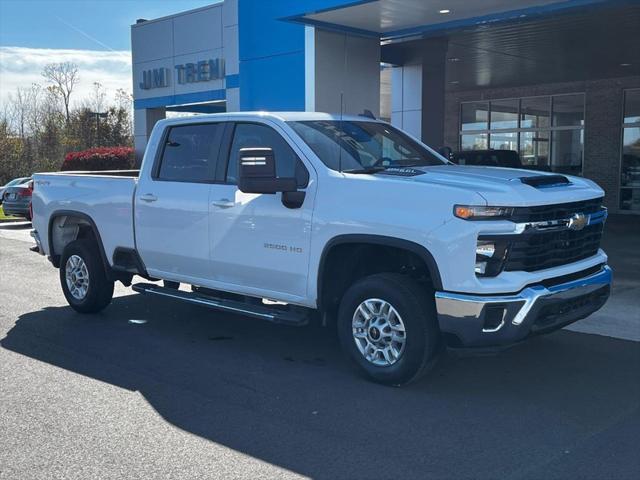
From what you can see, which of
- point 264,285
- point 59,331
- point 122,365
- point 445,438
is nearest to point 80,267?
point 59,331

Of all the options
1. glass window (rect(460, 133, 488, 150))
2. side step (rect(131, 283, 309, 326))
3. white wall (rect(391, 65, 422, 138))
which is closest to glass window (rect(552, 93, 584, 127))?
glass window (rect(460, 133, 488, 150))

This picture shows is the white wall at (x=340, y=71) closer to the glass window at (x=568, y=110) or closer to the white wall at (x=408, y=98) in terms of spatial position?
the white wall at (x=408, y=98)

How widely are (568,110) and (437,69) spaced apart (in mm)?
8727

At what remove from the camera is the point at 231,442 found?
4.54 meters

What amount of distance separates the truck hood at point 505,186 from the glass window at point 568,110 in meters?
17.0

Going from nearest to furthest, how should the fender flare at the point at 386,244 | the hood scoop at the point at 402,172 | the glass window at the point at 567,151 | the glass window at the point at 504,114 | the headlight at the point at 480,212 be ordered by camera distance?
the headlight at the point at 480,212
the fender flare at the point at 386,244
the hood scoop at the point at 402,172
the glass window at the point at 567,151
the glass window at the point at 504,114

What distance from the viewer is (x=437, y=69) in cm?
1481

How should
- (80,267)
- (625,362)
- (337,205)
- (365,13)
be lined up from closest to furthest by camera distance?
(337,205) → (625,362) → (80,267) → (365,13)

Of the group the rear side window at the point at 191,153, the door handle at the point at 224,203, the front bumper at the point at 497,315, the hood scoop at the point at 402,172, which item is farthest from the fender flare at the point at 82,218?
the front bumper at the point at 497,315

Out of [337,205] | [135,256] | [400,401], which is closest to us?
[400,401]

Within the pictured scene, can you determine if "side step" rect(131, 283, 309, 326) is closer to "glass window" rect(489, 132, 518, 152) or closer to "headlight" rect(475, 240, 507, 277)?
"headlight" rect(475, 240, 507, 277)

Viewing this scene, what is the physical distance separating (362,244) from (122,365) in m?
Answer: 2.40

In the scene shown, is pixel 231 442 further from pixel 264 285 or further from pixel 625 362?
pixel 625 362

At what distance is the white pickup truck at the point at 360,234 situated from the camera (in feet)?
16.3
